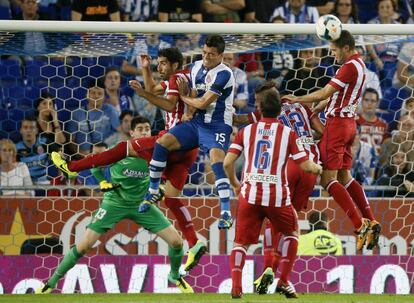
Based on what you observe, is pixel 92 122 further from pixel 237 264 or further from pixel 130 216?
pixel 237 264

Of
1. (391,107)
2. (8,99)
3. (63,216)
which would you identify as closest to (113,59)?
(8,99)

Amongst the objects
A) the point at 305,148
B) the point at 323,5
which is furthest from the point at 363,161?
the point at 323,5

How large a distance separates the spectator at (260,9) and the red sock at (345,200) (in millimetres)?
5284

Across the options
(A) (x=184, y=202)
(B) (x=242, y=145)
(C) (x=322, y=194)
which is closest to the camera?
(B) (x=242, y=145)

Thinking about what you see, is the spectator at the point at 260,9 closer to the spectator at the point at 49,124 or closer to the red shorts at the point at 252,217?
the spectator at the point at 49,124

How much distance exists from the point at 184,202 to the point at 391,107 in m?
3.15

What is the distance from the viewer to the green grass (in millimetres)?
11188

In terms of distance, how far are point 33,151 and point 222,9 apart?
399 cm

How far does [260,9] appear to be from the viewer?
1702cm

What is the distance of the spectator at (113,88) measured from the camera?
14359 mm

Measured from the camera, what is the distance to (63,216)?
13398 mm

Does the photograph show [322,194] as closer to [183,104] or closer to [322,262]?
[322,262]

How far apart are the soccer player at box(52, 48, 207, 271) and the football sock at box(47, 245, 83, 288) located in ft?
3.01

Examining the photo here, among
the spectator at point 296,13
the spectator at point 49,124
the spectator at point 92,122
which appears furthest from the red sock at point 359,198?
the spectator at point 296,13
